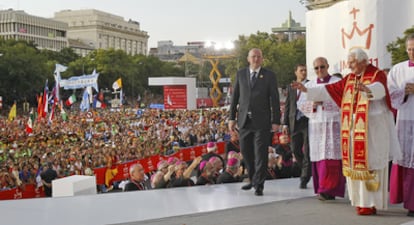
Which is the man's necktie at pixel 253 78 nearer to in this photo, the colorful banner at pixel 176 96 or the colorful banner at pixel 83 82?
the colorful banner at pixel 83 82

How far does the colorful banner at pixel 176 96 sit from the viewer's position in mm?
41625

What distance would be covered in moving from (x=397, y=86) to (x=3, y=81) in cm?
5721

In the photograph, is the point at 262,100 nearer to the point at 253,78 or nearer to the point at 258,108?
the point at 258,108

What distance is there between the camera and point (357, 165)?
17.7ft

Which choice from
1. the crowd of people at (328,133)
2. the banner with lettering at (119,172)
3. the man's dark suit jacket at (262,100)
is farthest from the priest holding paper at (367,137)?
the banner with lettering at (119,172)

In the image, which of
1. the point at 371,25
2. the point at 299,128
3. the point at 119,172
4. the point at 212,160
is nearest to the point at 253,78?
the point at 299,128

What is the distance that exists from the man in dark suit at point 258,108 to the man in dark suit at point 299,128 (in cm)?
61

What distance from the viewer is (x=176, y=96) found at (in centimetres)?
4203

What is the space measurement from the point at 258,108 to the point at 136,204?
1.78 metres

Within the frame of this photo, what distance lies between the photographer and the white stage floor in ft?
18.0

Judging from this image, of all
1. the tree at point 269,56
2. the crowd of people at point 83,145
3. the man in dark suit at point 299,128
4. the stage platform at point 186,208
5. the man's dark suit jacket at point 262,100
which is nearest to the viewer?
the stage platform at point 186,208

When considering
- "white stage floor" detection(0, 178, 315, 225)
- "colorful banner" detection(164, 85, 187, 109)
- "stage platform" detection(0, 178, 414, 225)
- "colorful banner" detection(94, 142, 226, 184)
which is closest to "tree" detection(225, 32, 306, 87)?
"colorful banner" detection(164, 85, 187, 109)

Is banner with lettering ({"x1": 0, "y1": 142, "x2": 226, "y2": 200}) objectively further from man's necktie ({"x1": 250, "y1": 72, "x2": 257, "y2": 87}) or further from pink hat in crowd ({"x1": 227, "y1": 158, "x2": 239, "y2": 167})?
man's necktie ({"x1": 250, "y1": 72, "x2": 257, "y2": 87})

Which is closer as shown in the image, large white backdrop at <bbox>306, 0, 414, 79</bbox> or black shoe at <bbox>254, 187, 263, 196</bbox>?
black shoe at <bbox>254, 187, 263, 196</bbox>
